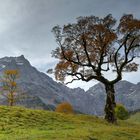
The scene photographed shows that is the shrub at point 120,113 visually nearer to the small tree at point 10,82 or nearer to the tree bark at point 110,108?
the small tree at point 10,82

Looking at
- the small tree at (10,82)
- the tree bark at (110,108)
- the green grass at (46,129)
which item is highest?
the small tree at (10,82)

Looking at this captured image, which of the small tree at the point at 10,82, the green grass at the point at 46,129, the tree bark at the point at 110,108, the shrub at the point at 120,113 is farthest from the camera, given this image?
the shrub at the point at 120,113

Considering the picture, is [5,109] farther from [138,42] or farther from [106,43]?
[138,42]

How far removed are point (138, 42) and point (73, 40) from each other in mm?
13288

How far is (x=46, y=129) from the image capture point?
42.3m

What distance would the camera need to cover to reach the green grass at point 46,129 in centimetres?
3512

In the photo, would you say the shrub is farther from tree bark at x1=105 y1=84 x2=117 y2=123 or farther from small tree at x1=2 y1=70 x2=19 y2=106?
tree bark at x1=105 y1=84 x2=117 y2=123

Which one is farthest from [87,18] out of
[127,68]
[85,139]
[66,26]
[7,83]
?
[7,83]

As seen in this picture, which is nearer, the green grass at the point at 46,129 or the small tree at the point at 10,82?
the green grass at the point at 46,129

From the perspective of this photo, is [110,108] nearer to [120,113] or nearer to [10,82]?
[10,82]

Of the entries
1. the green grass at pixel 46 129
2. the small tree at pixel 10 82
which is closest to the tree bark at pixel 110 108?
the green grass at pixel 46 129

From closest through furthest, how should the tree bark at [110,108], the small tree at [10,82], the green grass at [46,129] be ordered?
the green grass at [46,129] < the tree bark at [110,108] < the small tree at [10,82]

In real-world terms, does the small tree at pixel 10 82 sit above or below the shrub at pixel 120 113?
above

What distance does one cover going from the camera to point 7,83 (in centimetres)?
11131
